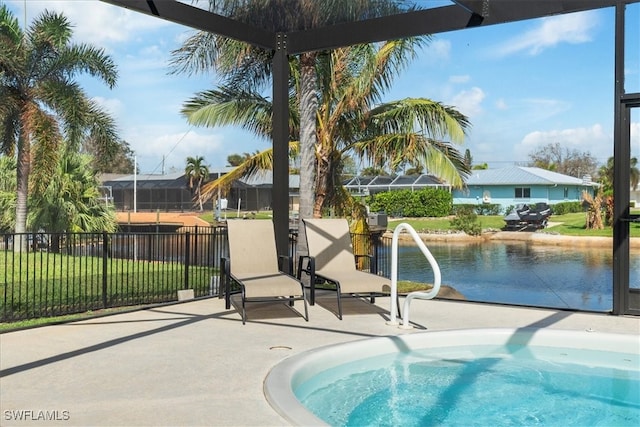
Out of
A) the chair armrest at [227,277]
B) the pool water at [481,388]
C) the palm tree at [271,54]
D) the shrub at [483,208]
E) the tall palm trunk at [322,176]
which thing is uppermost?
the palm tree at [271,54]

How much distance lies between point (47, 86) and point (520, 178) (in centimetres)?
2875

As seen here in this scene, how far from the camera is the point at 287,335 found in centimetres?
536

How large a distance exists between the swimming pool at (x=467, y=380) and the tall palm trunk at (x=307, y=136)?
5.37 metres

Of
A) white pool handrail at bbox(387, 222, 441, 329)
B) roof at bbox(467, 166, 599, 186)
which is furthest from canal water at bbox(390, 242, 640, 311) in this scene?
white pool handrail at bbox(387, 222, 441, 329)

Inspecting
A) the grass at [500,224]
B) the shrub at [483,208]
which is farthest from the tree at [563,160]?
the shrub at [483,208]

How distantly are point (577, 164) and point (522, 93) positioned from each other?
6.92 meters

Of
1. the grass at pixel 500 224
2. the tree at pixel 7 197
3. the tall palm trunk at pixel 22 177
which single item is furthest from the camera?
the grass at pixel 500 224

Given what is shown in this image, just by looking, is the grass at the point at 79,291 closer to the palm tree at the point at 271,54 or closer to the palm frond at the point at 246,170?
the palm tree at the point at 271,54

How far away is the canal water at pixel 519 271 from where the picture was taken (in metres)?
26.4

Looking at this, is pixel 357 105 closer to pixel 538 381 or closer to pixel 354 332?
pixel 354 332

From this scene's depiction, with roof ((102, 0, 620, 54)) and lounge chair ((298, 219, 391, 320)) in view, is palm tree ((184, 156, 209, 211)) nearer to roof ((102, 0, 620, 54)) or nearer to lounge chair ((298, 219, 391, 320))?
roof ((102, 0, 620, 54))

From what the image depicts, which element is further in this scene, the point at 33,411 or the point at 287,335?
the point at 287,335

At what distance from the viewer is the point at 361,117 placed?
45.3 feet

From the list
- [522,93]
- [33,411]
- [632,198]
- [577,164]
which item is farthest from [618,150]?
[577,164]
